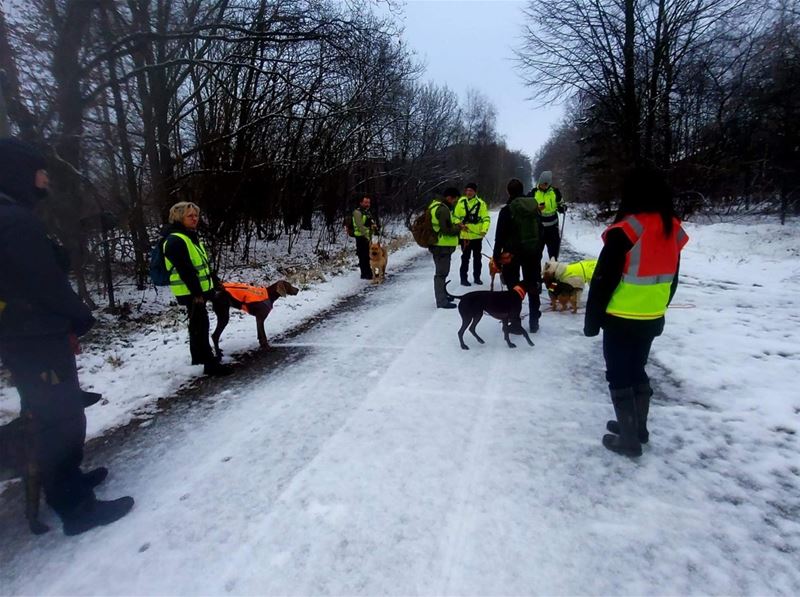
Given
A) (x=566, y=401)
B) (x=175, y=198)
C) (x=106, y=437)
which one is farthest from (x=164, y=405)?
(x=175, y=198)

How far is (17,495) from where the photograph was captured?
2.93 m

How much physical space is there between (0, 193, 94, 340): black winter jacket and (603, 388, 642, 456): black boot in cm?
360

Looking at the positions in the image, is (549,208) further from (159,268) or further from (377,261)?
(159,268)

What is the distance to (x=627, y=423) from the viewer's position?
3018mm

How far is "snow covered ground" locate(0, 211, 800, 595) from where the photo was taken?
216 centimetres

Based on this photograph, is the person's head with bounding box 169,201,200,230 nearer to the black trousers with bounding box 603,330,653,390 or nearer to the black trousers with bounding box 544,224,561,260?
the black trousers with bounding box 603,330,653,390

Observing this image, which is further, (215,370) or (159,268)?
(215,370)

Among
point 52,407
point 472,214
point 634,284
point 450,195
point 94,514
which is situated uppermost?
point 450,195

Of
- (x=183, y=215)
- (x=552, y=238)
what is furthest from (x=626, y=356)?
(x=552, y=238)

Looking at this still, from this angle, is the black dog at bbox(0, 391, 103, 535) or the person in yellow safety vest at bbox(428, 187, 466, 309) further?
the person in yellow safety vest at bbox(428, 187, 466, 309)

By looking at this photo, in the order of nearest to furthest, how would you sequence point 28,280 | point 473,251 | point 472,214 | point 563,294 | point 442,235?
point 28,280
point 563,294
point 442,235
point 472,214
point 473,251

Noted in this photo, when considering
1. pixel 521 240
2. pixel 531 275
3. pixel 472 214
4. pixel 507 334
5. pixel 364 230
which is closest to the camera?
pixel 507 334

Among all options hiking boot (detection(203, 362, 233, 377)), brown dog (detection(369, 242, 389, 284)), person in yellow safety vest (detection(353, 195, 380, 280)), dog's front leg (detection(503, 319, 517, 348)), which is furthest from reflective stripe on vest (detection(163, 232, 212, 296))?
brown dog (detection(369, 242, 389, 284))

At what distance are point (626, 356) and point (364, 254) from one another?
8489 millimetres
